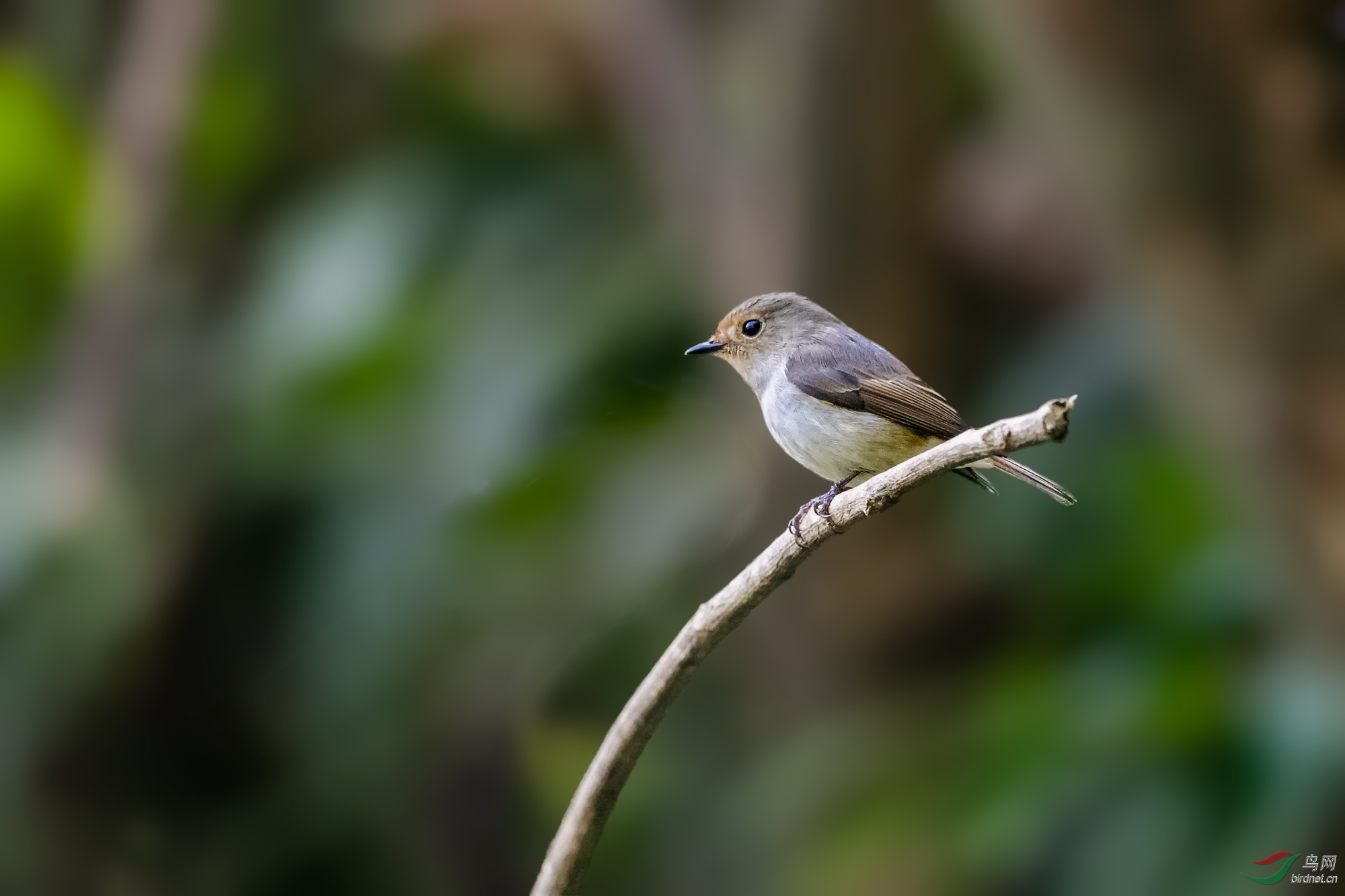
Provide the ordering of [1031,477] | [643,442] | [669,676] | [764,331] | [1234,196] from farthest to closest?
[643,442]
[1234,196]
[764,331]
[1031,477]
[669,676]

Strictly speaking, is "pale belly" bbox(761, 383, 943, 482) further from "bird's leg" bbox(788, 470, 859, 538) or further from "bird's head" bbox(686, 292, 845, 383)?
"bird's head" bbox(686, 292, 845, 383)

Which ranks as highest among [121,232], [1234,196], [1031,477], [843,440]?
[121,232]

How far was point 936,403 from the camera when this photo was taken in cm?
159

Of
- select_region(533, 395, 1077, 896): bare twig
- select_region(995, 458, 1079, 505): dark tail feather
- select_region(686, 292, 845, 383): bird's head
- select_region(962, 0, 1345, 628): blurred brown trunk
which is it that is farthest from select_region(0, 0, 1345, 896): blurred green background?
select_region(533, 395, 1077, 896): bare twig

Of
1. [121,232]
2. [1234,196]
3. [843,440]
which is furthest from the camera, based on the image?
[121,232]

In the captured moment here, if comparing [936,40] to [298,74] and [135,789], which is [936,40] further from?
A: [135,789]

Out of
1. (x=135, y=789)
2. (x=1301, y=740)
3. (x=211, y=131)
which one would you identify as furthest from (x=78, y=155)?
(x=1301, y=740)

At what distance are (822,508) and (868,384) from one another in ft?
1.46

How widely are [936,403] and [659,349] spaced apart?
2.74m

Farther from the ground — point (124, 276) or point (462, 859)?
point (124, 276)

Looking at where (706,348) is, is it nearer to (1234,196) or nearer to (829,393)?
(829,393)

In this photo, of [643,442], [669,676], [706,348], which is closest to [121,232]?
[643,442]

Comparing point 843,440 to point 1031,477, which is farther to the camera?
point 843,440

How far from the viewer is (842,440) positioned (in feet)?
5.36
